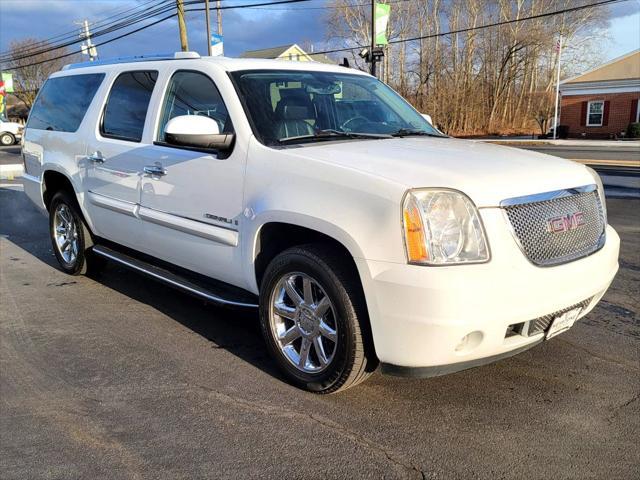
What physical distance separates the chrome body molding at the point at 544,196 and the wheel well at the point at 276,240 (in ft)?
3.41

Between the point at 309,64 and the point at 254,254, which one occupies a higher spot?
the point at 309,64

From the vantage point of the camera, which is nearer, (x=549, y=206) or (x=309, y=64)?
(x=549, y=206)

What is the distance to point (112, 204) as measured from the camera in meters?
4.88

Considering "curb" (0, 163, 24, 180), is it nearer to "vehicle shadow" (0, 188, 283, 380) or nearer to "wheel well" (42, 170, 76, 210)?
"vehicle shadow" (0, 188, 283, 380)

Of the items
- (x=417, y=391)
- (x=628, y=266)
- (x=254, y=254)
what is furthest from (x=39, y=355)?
(x=628, y=266)

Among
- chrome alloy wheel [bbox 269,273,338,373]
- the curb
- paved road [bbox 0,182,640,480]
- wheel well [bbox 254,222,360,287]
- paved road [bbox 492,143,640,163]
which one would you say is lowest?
paved road [bbox 492,143,640,163]

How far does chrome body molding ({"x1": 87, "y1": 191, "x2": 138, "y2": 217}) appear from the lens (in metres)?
4.62

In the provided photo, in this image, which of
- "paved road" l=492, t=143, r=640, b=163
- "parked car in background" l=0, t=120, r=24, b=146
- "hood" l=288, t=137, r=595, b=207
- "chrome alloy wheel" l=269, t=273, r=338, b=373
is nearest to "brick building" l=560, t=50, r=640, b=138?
"paved road" l=492, t=143, r=640, b=163

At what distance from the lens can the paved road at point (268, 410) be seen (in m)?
2.76

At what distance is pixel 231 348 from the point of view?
162 inches

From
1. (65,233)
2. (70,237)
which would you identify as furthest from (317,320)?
(65,233)

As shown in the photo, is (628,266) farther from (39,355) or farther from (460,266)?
(39,355)

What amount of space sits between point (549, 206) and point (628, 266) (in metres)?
3.51

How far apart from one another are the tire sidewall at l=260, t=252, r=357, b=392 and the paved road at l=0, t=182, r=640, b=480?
12cm
